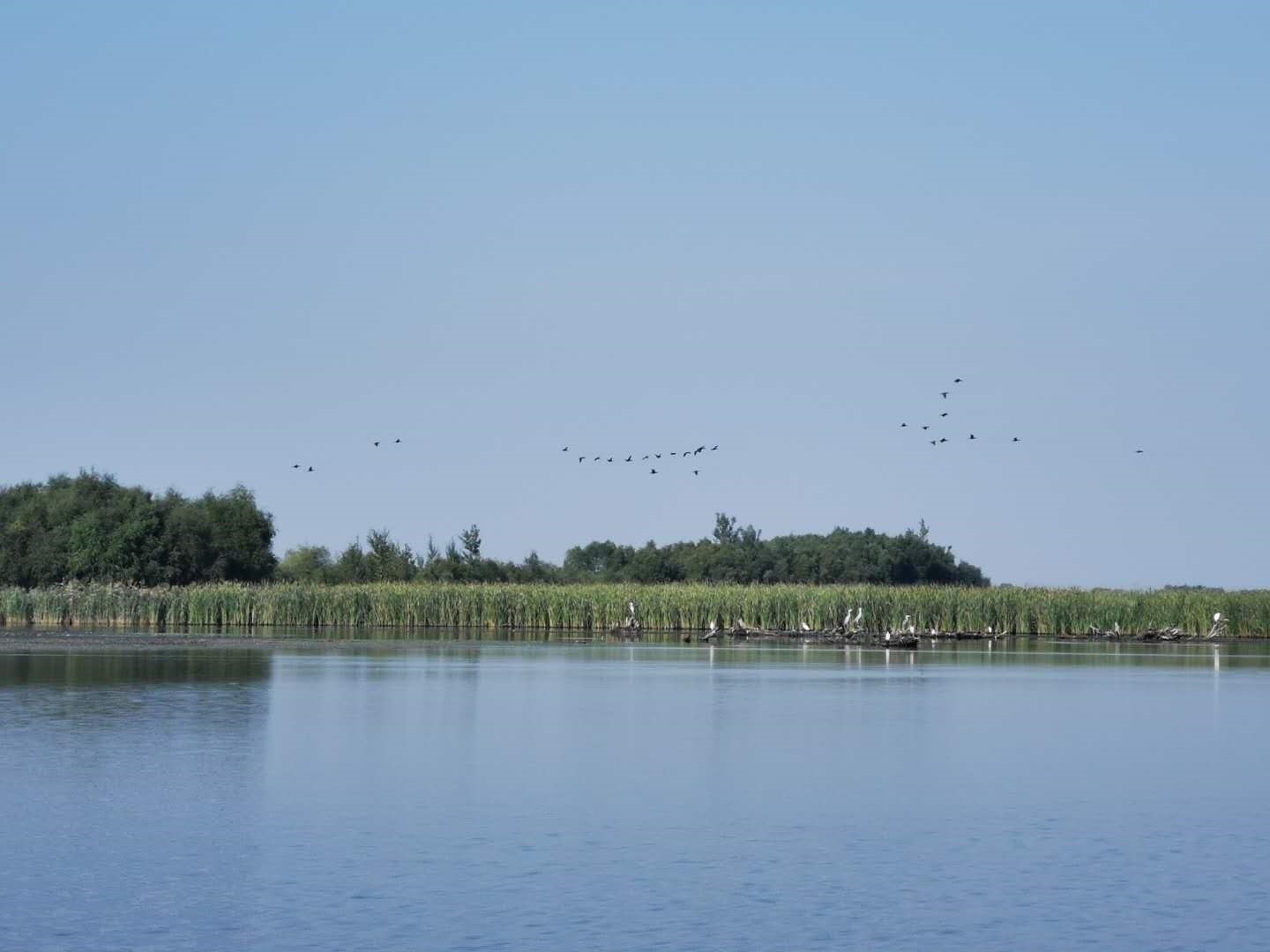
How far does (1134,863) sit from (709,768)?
23.8 feet

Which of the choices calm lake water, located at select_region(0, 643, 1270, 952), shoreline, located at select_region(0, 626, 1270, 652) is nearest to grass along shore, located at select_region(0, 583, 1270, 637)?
shoreline, located at select_region(0, 626, 1270, 652)

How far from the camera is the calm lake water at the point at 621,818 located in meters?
13.5

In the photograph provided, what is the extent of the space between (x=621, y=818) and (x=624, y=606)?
4960 centimetres

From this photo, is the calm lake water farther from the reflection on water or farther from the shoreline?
the shoreline

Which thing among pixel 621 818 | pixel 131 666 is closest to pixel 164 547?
pixel 131 666

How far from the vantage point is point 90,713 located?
90.9ft

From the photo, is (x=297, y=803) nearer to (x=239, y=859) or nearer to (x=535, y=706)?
(x=239, y=859)

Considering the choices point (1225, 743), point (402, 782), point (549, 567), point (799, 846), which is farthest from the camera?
point (549, 567)

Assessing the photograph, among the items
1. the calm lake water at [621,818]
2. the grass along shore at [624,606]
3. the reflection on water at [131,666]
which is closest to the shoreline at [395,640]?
the grass along shore at [624,606]

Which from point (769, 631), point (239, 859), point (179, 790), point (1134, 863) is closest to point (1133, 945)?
point (1134, 863)

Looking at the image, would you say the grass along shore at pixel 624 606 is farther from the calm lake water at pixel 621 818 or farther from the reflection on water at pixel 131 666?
the calm lake water at pixel 621 818

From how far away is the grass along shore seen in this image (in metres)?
63.2

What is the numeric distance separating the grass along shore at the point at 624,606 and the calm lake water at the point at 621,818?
2816cm

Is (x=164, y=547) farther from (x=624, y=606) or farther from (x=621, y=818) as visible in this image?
(x=621, y=818)
